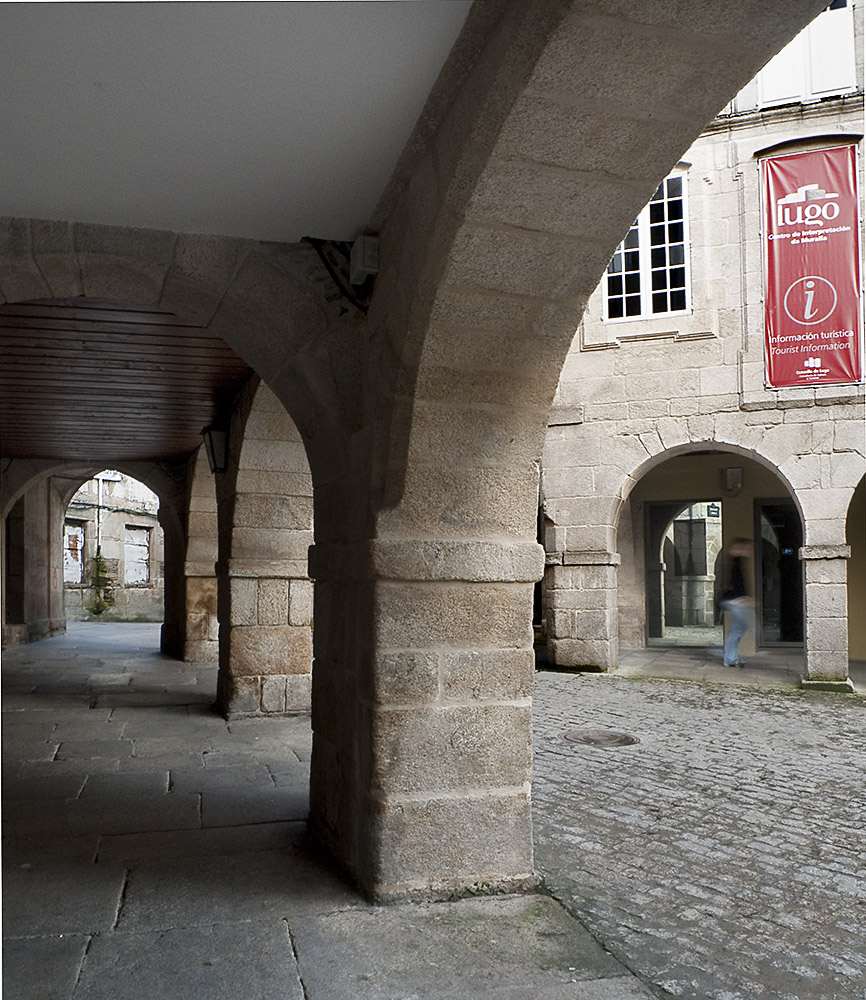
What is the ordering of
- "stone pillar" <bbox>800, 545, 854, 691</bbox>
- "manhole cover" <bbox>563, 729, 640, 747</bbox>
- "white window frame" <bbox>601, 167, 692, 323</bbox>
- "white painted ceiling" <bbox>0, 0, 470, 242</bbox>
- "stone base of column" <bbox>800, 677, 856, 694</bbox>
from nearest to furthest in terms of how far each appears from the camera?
"white painted ceiling" <bbox>0, 0, 470, 242</bbox>
"manhole cover" <bbox>563, 729, 640, 747</bbox>
"stone base of column" <bbox>800, 677, 856, 694</bbox>
"stone pillar" <bbox>800, 545, 854, 691</bbox>
"white window frame" <bbox>601, 167, 692, 323</bbox>

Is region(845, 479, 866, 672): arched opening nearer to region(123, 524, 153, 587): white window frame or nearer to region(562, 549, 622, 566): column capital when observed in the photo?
region(562, 549, 622, 566): column capital

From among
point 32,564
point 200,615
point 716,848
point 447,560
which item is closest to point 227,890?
point 447,560

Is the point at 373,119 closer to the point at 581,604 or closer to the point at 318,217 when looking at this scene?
the point at 318,217

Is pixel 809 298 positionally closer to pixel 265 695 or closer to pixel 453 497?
pixel 265 695

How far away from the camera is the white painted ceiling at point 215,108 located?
80.6 inches

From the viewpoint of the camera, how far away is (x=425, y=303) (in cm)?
254

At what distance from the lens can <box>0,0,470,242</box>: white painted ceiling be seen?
205cm

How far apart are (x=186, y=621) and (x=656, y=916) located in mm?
7560

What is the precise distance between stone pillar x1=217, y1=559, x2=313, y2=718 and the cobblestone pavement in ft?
5.44

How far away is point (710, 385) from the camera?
8930 mm

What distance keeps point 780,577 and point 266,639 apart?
769 cm

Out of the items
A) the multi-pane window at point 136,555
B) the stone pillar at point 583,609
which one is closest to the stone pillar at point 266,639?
the stone pillar at point 583,609

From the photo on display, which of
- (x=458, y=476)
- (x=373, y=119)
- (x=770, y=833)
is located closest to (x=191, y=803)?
(x=458, y=476)

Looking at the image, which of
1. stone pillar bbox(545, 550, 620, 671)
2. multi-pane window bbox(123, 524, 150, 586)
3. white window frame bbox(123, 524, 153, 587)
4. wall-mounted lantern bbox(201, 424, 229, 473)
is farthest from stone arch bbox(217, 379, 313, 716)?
multi-pane window bbox(123, 524, 150, 586)
